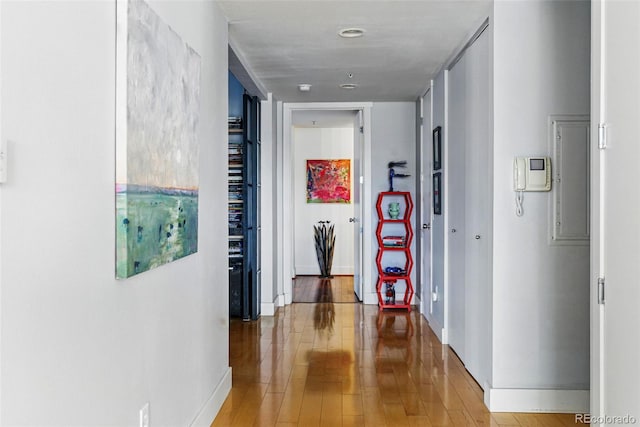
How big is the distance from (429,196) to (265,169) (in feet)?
5.90

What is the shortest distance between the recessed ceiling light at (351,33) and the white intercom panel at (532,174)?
1.41m

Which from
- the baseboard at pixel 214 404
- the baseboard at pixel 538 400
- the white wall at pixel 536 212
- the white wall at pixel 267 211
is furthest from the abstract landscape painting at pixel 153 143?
the white wall at pixel 267 211

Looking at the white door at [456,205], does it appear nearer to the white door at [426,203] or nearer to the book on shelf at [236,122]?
the white door at [426,203]

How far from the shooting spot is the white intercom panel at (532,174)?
10.1ft

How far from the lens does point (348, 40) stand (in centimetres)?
395

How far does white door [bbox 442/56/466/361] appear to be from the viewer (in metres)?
4.12

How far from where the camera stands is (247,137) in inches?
218

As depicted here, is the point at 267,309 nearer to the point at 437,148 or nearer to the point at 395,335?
the point at 395,335

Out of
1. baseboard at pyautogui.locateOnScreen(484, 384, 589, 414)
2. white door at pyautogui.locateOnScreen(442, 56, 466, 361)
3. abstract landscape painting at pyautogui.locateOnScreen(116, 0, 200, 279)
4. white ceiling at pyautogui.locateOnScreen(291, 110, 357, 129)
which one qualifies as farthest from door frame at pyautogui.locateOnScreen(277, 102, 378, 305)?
abstract landscape painting at pyautogui.locateOnScreen(116, 0, 200, 279)

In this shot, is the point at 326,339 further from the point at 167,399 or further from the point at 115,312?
the point at 115,312

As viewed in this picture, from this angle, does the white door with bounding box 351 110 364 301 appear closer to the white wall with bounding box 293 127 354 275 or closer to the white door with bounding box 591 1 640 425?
the white wall with bounding box 293 127 354 275

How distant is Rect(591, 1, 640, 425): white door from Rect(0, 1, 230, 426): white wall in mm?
1656

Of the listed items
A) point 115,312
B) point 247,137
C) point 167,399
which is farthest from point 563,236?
point 247,137

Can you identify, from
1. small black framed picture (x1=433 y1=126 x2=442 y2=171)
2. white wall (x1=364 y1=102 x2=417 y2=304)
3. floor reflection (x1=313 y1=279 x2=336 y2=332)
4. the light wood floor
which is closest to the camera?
the light wood floor
